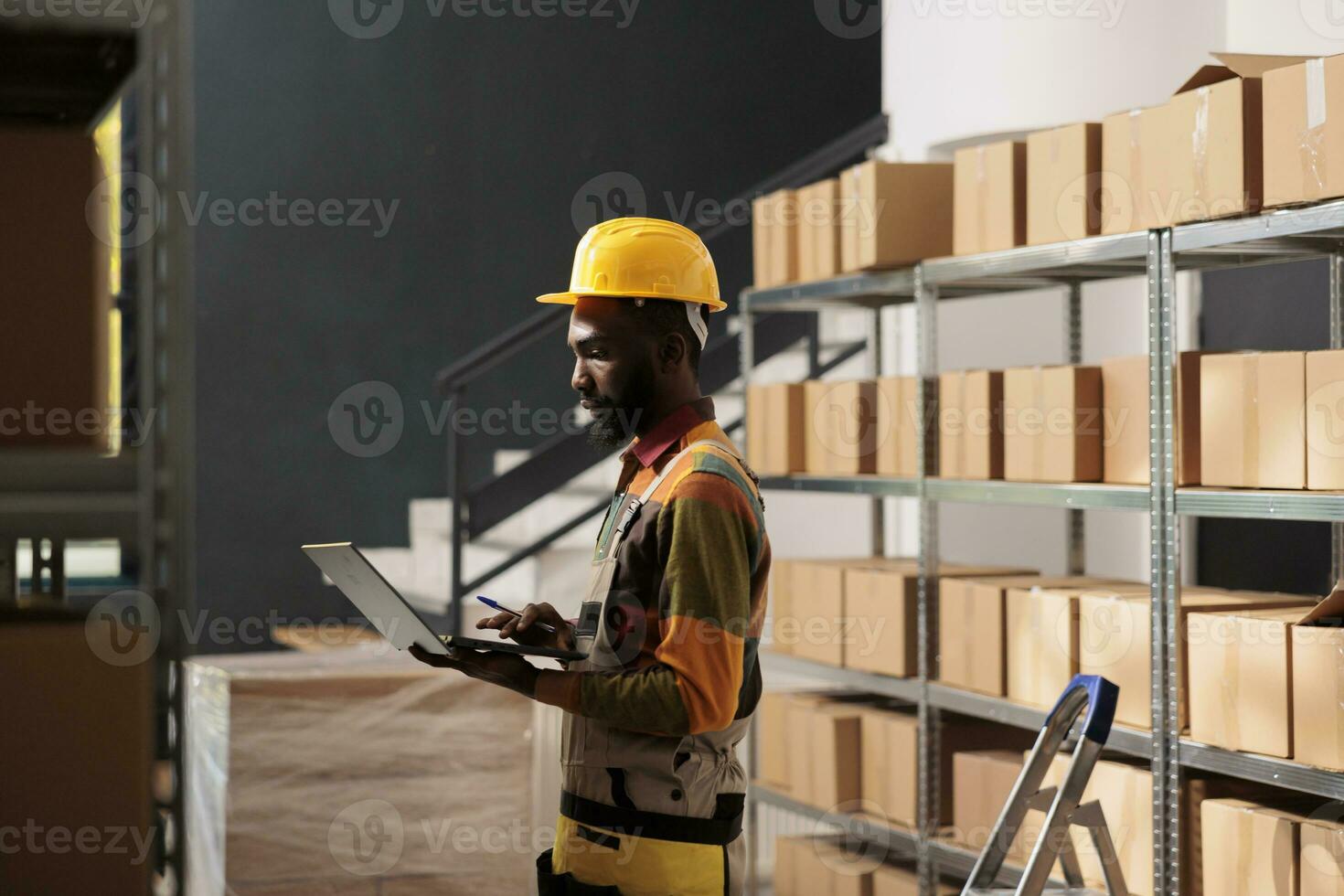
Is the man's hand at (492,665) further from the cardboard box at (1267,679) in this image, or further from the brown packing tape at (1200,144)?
the brown packing tape at (1200,144)

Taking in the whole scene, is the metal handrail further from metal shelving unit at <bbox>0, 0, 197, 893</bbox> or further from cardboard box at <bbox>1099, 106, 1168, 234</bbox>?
metal shelving unit at <bbox>0, 0, 197, 893</bbox>

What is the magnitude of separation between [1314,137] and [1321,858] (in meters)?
1.46

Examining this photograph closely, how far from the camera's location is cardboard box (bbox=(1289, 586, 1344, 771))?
2.83 metres

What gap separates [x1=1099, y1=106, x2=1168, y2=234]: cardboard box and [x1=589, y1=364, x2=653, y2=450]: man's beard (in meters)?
1.61

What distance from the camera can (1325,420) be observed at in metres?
2.89

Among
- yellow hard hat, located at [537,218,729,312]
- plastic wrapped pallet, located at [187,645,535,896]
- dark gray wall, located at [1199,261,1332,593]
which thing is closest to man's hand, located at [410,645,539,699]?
yellow hard hat, located at [537,218,729,312]

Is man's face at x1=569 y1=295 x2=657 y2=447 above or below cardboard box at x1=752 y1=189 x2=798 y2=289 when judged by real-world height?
below

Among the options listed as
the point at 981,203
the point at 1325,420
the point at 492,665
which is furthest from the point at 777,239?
the point at 492,665

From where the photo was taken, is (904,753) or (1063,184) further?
(904,753)

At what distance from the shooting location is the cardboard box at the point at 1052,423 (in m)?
3.51

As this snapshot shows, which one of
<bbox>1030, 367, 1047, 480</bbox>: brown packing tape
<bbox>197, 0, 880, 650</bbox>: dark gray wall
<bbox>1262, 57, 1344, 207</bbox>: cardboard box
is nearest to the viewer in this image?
<bbox>1262, 57, 1344, 207</bbox>: cardboard box

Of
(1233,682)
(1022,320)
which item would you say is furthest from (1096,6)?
(1233,682)

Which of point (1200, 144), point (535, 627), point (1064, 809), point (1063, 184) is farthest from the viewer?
point (1063, 184)

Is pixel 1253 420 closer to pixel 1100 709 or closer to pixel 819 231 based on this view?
pixel 1100 709
